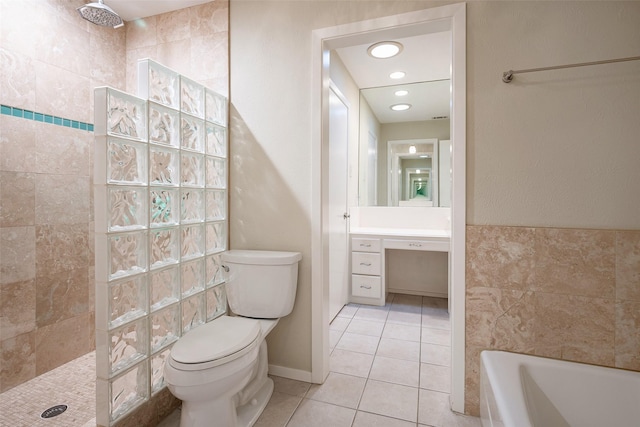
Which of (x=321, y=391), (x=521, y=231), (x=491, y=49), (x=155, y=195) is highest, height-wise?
(x=491, y=49)

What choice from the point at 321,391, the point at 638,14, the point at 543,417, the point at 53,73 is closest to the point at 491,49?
the point at 638,14

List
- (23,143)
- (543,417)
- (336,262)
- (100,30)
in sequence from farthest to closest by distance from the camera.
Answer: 1. (336,262)
2. (100,30)
3. (23,143)
4. (543,417)

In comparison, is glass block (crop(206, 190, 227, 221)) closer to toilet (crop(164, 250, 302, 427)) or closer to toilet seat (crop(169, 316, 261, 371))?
toilet (crop(164, 250, 302, 427))

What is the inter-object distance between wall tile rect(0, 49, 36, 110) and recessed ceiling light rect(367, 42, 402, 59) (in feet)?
7.69

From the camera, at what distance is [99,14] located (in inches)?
69.8

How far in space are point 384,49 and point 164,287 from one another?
7.95 ft

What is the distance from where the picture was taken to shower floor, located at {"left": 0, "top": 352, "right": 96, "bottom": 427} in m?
1.53

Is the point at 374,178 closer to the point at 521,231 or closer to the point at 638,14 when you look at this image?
the point at 521,231

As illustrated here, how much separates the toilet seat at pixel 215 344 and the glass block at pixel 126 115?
95cm

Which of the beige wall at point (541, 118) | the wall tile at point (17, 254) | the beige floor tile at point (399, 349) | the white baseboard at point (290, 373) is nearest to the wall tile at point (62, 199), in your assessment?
the wall tile at point (17, 254)

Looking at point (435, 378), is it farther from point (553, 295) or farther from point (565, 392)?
point (553, 295)

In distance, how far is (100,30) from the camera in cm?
222

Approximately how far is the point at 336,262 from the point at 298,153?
127 cm

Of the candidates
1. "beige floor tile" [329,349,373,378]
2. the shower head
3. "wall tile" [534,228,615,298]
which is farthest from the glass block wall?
"wall tile" [534,228,615,298]
